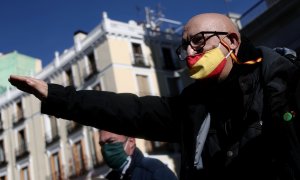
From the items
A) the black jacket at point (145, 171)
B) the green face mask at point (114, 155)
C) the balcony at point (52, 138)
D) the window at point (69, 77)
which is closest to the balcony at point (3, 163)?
the balcony at point (52, 138)

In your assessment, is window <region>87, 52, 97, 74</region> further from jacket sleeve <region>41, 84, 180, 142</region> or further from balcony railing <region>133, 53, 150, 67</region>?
jacket sleeve <region>41, 84, 180, 142</region>

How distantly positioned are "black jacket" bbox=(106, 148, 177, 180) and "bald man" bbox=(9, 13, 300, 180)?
4.64ft

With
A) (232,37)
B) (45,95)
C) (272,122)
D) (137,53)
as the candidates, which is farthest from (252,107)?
(137,53)

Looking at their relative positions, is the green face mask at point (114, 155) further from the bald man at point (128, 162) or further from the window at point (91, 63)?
the window at point (91, 63)

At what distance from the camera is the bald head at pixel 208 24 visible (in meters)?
2.38

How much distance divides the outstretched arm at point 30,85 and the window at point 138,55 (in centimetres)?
2343

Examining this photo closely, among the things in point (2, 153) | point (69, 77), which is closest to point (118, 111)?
point (69, 77)

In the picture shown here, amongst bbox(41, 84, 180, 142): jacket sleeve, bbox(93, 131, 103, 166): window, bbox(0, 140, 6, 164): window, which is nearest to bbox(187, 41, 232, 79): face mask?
bbox(41, 84, 180, 142): jacket sleeve

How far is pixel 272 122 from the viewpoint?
187cm

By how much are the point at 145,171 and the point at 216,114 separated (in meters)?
1.89

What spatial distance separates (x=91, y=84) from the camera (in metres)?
26.1

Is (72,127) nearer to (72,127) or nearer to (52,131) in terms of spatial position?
(72,127)

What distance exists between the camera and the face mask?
2246 mm

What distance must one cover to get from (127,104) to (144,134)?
0.63 feet
